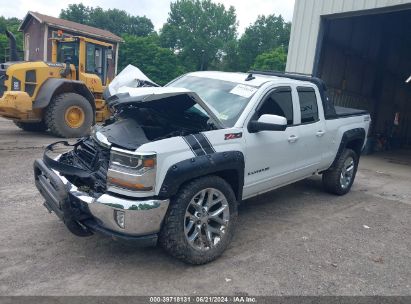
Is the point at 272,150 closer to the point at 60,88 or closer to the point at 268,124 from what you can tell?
the point at 268,124

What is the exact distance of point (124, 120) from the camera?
4.06 metres

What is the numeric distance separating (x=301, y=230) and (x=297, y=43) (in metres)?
7.33

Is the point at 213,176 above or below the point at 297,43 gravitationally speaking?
below

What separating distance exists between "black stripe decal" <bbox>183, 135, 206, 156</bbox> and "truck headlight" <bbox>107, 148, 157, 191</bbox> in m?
0.44

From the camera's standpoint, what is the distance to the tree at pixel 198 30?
64625 mm

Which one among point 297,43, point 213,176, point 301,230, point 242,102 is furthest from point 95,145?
point 297,43

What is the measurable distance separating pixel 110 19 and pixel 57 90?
73635 millimetres

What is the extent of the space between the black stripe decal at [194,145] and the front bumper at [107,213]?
0.56 metres

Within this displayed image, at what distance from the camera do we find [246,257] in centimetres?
395

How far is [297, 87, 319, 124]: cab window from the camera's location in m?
5.17

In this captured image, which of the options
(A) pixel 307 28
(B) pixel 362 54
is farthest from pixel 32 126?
(B) pixel 362 54

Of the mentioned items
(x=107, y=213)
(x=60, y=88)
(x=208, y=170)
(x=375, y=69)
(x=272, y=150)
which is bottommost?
(x=107, y=213)

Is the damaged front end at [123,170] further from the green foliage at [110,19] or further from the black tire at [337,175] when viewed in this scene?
the green foliage at [110,19]

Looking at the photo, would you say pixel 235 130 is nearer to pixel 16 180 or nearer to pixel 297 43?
pixel 16 180
